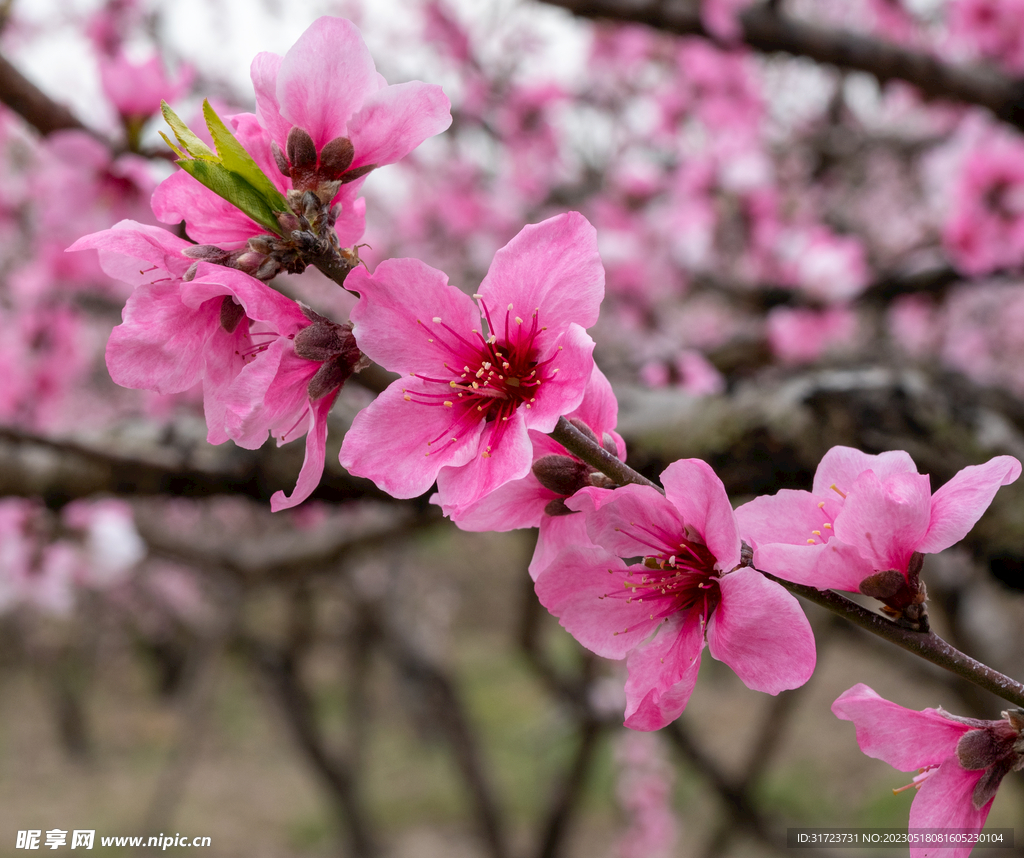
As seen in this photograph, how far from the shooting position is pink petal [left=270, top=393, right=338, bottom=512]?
613mm

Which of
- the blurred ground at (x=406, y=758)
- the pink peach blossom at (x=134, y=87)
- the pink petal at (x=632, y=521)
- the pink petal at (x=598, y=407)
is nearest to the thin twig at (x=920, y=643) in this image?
the pink petal at (x=632, y=521)

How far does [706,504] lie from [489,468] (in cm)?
16

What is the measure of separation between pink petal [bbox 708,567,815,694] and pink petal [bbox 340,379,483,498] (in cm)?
23

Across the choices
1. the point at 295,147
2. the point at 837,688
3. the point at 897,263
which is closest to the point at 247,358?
the point at 295,147

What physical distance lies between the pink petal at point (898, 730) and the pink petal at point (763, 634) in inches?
3.2

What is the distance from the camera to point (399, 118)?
637 mm

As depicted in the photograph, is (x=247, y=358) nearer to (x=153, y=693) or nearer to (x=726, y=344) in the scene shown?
(x=726, y=344)

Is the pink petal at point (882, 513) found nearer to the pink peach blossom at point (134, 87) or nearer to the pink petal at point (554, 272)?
the pink petal at point (554, 272)

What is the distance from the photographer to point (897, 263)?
3.67 metres

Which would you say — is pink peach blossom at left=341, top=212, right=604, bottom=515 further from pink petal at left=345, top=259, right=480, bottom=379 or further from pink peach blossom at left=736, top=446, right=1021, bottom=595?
pink peach blossom at left=736, top=446, right=1021, bottom=595

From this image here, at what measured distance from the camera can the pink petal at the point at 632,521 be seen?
1.86 feet

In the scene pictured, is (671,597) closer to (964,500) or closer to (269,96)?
(964,500)

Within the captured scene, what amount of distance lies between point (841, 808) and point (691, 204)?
643 centimetres

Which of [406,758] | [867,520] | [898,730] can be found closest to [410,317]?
[867,520]
